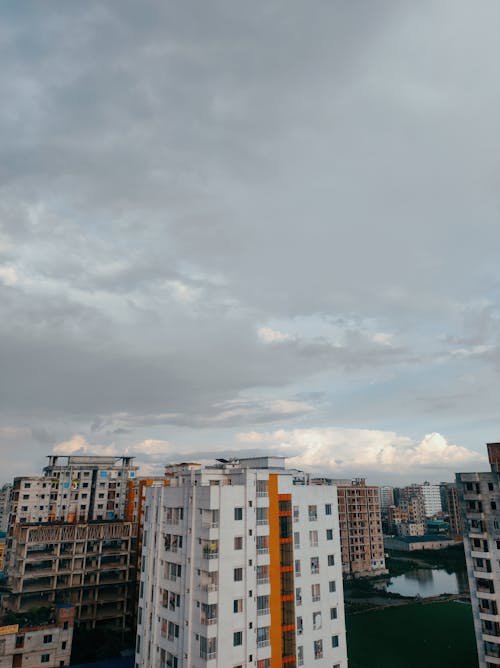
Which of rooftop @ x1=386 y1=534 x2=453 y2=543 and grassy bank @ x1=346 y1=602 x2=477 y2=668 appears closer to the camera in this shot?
grassy bank @ x1=346 y1=602 x2=477 y2=668

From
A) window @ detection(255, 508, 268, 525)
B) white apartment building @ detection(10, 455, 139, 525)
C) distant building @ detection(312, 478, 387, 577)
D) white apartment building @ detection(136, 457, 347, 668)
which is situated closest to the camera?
white apartment building @ detection(136, 457, 347, 668)

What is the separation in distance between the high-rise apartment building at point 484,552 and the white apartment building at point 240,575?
55.6ft

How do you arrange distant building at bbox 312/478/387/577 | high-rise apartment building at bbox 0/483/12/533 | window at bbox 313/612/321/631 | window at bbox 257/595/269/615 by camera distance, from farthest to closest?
high-rise apartment building at bbox 0/483/12/533
distant building at bbox 312/478/387/577
window at bbox 313/612/321/631
window at bbox 257/595/269/615

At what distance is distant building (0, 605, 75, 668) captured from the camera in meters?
51.1

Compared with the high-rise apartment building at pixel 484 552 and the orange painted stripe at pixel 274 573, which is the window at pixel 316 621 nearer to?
the orange painted stripe at pixel 274 573

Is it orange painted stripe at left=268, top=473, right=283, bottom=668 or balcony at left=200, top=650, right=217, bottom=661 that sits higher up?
orange painted stripe at left=268, top=473, right=283, bottom=668

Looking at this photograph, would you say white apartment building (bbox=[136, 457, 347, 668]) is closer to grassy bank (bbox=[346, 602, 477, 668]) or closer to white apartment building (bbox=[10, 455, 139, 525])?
grassy bank (bbox=[346, 602, 477, 668])

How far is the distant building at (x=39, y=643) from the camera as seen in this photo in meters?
51.1

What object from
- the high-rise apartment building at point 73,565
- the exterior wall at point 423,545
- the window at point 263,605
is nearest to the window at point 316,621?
the window at point 263,605

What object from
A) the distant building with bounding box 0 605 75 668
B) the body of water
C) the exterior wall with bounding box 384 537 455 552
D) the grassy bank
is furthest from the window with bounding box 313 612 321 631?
the exterior wall with bounding box 384 537 455 552

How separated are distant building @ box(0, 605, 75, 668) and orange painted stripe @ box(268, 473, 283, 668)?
93.3 ft

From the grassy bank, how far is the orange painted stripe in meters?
28.1

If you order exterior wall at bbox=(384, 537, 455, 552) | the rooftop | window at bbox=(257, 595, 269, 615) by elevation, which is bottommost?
exterior wall at bbox=(384, 537, 455, 552)

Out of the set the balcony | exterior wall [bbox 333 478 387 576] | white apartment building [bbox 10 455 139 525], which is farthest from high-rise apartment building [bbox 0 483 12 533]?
the balcony
